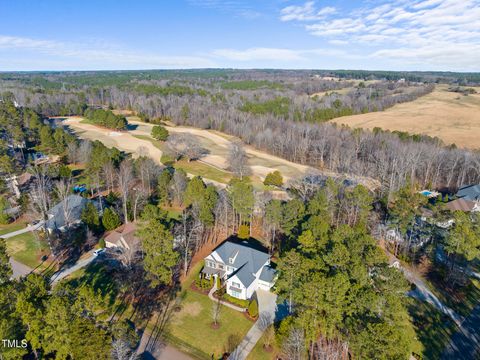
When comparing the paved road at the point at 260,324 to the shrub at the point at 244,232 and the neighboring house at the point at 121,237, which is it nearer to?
the shrub at the point at 244,232

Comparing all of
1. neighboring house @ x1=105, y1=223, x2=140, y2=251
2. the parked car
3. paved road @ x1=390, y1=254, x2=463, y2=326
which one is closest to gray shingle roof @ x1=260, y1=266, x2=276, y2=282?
paved road @ x1=390, y1=254, x2=463, y2=326

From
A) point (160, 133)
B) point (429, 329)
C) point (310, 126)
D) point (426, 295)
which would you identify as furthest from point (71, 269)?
point (310, 126)

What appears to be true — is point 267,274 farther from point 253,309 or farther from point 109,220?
point 109,220

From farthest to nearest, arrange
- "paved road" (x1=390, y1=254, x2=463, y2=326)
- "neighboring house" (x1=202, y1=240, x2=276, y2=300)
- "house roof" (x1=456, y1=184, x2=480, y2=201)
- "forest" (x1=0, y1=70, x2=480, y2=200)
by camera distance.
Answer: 1. "forest" (x1=0, y1=70, x2=480, y2=200)
2. "house roof" (x1=456, y1=184, x2=480, y2=201)
3. "neighboring house" (x1=202, y1=240, x2=276, y2=300)
4. "paved road" (x1=390, y1=254, x2=463, y2=326)

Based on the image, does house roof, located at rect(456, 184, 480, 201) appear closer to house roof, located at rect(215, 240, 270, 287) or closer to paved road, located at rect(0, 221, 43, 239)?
house roof, located at rect(215, 240, 270, 287)

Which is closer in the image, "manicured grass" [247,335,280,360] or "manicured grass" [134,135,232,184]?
"manicured grass" [247,335,280,360]

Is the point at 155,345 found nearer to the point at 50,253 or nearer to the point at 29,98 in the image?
the point at 50,253
